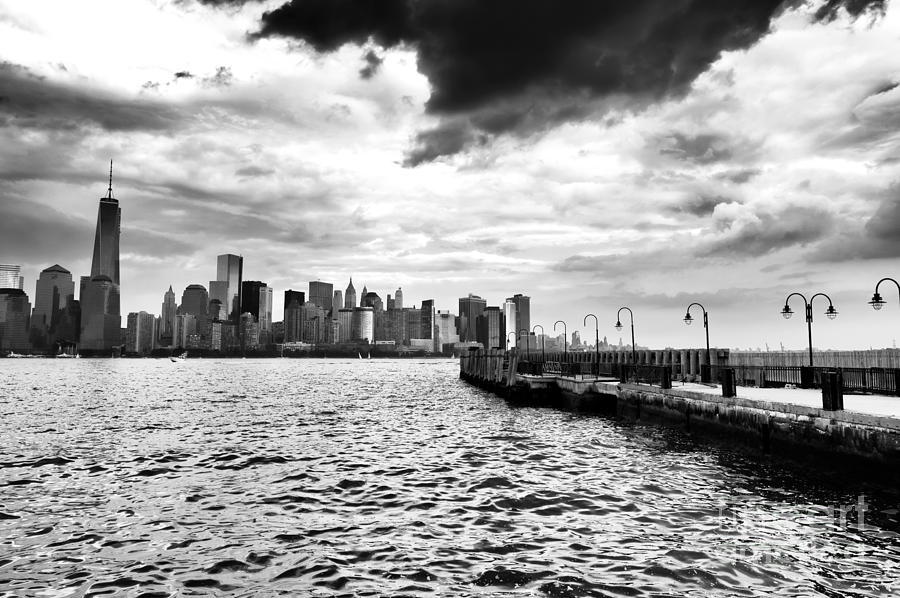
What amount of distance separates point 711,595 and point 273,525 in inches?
355

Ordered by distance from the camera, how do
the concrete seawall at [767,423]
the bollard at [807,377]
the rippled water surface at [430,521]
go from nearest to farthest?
the rippled water surface at [430,521]
the concrete seawall at [767,423]
the bollard at [807,377]

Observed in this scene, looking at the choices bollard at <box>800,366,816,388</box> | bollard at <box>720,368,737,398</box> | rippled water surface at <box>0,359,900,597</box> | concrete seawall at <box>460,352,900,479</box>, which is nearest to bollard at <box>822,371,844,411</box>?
concrete seawall at <box>460,352,900,479</box>

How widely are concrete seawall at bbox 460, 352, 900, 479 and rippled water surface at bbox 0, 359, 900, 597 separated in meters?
0.90

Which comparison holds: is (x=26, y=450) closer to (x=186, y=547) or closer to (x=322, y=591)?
(x=186, y=547)

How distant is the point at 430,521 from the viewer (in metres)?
13.2

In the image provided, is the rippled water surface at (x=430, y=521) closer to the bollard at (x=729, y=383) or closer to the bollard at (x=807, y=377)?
the bollard at (x=729, y=383)

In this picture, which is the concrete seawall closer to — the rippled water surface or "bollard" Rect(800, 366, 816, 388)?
the rippled water surface

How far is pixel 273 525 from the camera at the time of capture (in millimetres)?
13109

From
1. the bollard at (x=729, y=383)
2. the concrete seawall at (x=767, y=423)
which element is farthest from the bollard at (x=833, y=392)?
the bollard at (x=729, y=383)

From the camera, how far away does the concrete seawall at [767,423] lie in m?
15.5

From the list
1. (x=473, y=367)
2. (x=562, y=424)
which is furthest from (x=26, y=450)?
(x=473, y=367)

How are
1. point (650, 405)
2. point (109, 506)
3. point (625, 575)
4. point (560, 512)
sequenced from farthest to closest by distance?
point (650, 405)
point (109, 506)
point (560, 512)
point (625, 575)

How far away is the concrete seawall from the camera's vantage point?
1548 centimetres

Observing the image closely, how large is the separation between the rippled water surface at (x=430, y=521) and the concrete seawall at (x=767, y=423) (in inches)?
35.3
